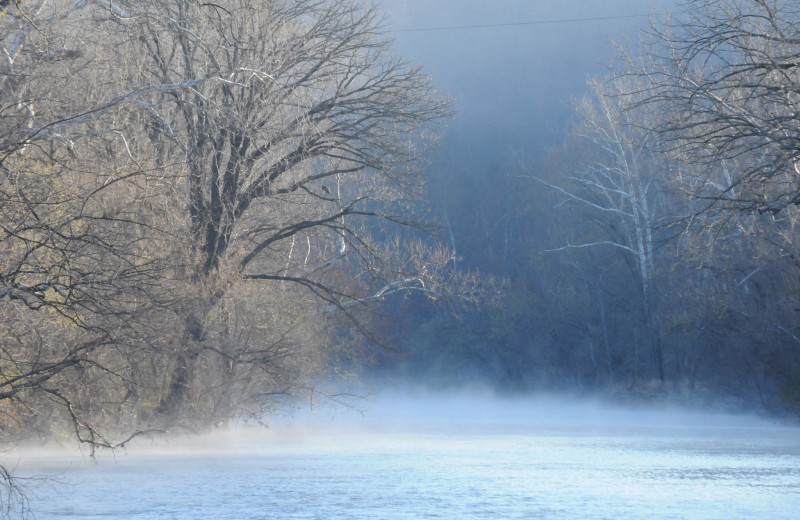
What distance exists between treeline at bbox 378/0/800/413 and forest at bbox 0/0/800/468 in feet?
0.75

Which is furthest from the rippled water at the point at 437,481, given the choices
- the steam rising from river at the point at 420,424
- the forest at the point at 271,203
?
the forest at the point at 271,203

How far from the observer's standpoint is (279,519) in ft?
36.8

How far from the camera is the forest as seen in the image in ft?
36.3

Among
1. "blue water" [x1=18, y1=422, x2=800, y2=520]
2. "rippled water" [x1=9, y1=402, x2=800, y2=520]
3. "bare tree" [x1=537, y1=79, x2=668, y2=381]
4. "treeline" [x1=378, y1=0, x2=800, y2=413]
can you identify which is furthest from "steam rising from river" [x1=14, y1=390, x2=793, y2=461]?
"bare tree" [x1=537, y1=79, x2=668, y2=381]

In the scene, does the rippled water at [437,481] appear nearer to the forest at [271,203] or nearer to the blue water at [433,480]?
the blue water at [433,480]

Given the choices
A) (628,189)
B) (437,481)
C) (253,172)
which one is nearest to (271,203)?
(253,172)

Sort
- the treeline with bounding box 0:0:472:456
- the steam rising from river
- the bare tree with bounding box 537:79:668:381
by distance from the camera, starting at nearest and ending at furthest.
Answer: the treeline with bounding box 0:0:472:456 → the steam rising from river → the bare tree with bounding box 537:79:668:381

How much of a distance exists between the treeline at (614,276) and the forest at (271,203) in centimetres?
23

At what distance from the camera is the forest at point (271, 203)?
11.1m

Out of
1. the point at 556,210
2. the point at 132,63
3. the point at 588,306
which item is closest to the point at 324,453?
the point at 132,63

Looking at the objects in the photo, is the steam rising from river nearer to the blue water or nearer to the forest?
the blue water

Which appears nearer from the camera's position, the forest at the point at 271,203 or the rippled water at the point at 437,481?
the forest at the point at 271,203

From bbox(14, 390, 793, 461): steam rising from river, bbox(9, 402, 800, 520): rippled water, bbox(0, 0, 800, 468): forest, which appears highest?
bbox(0, 0, 800, 468): forest

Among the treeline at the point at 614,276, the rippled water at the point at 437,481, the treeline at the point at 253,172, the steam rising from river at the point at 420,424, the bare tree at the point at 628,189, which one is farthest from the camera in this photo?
the bare tree at the point at 628,189
